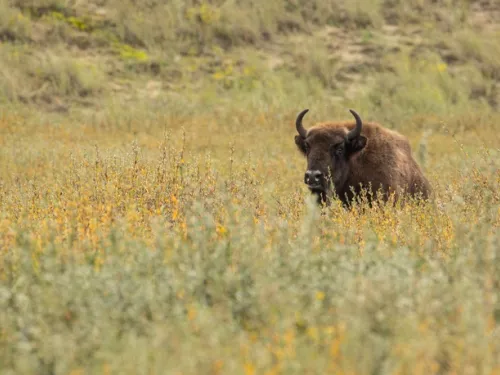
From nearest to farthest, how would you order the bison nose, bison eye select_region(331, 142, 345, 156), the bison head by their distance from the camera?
the bison nose → the bison head → bison eye select_region(331, 142, 345, 156)

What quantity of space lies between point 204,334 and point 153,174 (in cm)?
487

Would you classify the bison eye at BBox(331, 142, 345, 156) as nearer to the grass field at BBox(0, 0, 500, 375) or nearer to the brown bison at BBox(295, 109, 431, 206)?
the brown bison at BBox(295, 109, 431, 206)

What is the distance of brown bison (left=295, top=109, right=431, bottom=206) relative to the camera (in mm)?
8841

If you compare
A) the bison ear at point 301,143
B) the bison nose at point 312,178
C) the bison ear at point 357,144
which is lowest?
the bison nose at point 312,178

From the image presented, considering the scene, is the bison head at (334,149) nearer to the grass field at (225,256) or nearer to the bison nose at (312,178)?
the bison nose at (312,178)

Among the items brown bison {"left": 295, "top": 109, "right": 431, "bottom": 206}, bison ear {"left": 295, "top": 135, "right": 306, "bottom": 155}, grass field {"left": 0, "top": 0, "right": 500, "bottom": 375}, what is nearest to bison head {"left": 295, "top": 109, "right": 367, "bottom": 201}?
brown bison {"left": 295, "top": 109, "right": 431, "bottom": 206}

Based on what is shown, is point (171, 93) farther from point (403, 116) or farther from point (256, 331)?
point (256, 331)

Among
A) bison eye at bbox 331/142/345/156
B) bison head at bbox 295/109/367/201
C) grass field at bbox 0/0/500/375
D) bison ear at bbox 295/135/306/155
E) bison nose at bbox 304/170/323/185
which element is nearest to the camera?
grass field at bbox 0/0/500/375

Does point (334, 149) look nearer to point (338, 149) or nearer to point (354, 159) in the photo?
point (338, 149)

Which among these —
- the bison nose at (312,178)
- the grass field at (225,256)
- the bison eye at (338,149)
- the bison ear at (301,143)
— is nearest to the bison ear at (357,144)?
the bison eye at (338,149)

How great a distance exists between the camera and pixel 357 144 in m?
9.06

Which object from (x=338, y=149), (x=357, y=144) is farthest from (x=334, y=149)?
(x=357, y=144)

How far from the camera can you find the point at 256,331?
12.4 ft

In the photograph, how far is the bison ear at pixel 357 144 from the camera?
9.05 meters
